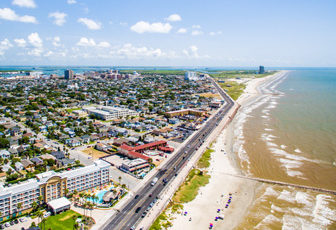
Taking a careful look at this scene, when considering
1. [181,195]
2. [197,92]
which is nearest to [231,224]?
[181,195]

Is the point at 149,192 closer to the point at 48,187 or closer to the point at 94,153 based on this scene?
the point at 48,187

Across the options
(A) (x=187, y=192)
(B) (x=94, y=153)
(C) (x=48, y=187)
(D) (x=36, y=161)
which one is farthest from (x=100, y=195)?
(B) (x=94, y=153)

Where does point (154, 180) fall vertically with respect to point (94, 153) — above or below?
below

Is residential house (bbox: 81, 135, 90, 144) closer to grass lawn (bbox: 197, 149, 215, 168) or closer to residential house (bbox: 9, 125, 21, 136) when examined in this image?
residential house (bbox: 9, 125, 21, 136)

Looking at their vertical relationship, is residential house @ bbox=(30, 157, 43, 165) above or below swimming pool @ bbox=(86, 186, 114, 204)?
above

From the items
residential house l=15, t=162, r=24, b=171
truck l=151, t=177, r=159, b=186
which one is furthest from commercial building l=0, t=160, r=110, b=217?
residential house l=15, t=162, r=24, b=171
